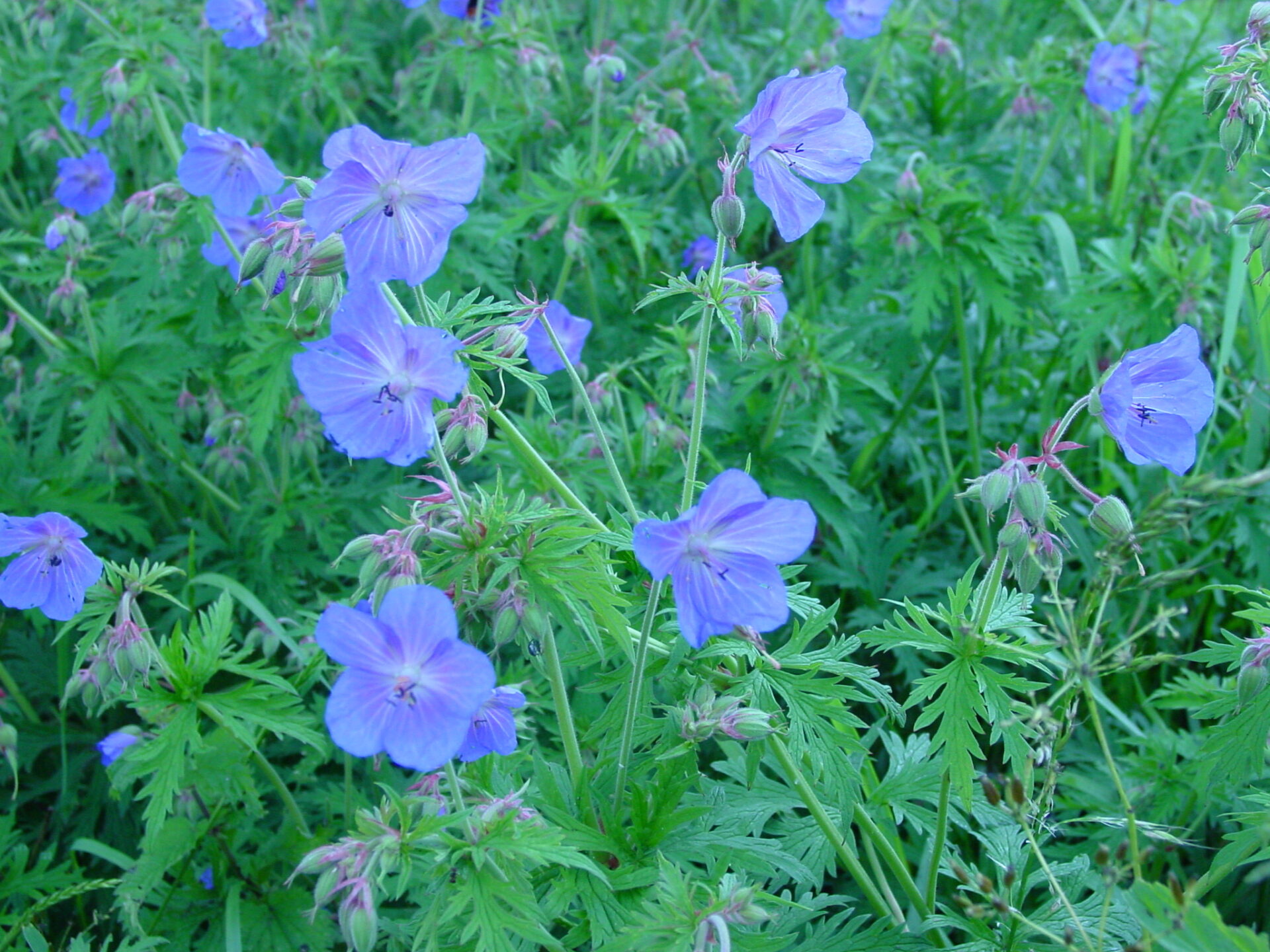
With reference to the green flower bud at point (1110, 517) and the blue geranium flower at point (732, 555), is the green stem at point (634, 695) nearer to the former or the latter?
the blue geranium flower at point (732, 555)

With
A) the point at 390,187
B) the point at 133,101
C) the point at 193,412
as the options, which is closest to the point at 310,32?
the point at 133,101

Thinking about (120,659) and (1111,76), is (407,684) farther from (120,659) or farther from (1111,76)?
(1111,76)

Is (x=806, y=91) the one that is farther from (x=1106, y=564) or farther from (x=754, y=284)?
(x=1106, y=564)

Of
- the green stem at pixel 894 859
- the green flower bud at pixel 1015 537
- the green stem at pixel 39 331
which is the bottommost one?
the green stem at pixel 39 331

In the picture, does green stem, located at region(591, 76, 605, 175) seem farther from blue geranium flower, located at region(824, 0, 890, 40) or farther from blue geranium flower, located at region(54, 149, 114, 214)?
blue geranium flower, located at region(54, 149, 114, 214)

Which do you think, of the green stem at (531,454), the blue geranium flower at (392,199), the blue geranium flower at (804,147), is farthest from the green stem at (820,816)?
the blue geranium flower at (392,199)

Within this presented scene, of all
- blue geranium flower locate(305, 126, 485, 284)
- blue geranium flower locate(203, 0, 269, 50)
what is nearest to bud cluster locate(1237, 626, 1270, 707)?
blue geranium flower locate(305, 126, 485, 284)
